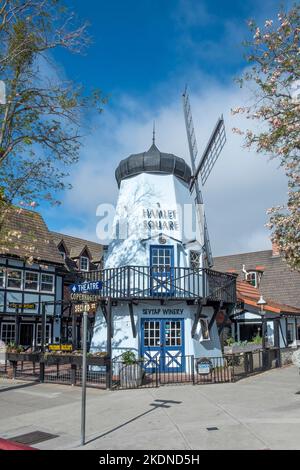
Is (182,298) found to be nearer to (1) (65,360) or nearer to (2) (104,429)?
(1) (65,360)

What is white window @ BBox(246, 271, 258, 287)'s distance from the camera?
3594cm

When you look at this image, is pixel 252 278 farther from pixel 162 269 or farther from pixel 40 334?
pixel 162 269

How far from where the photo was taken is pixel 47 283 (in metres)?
27.5

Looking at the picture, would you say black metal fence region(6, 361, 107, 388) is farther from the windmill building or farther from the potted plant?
the windmill building

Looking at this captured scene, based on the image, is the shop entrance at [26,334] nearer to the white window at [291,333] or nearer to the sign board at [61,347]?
the sign board at [61,347]

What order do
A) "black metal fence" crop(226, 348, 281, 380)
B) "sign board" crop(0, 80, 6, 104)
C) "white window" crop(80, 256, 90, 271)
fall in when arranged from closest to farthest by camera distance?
"sign board" crop(0, 80, 6, 104)
"black metal fence" crop(226, 348, 281, 380)
"white window" crop(80, 256, 90, 271)

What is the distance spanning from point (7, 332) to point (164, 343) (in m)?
10.8

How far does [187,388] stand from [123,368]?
225 cm

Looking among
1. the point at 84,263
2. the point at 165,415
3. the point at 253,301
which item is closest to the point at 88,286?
the point at 165,415

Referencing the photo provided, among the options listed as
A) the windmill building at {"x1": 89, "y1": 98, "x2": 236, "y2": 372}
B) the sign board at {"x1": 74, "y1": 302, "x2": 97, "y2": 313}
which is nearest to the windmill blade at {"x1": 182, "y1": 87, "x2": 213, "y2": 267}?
the windmill building at {"x1": 89, "y1": 98, "x2": 236, "y2": 372}

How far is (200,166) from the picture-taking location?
23500 millimetres

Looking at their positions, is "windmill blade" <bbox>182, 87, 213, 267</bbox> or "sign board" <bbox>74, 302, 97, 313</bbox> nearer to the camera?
"sign board" <bbox>74, 302, 97, 313</bbox>

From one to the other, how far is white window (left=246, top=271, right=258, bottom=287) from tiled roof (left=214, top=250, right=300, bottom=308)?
1.33 feet
